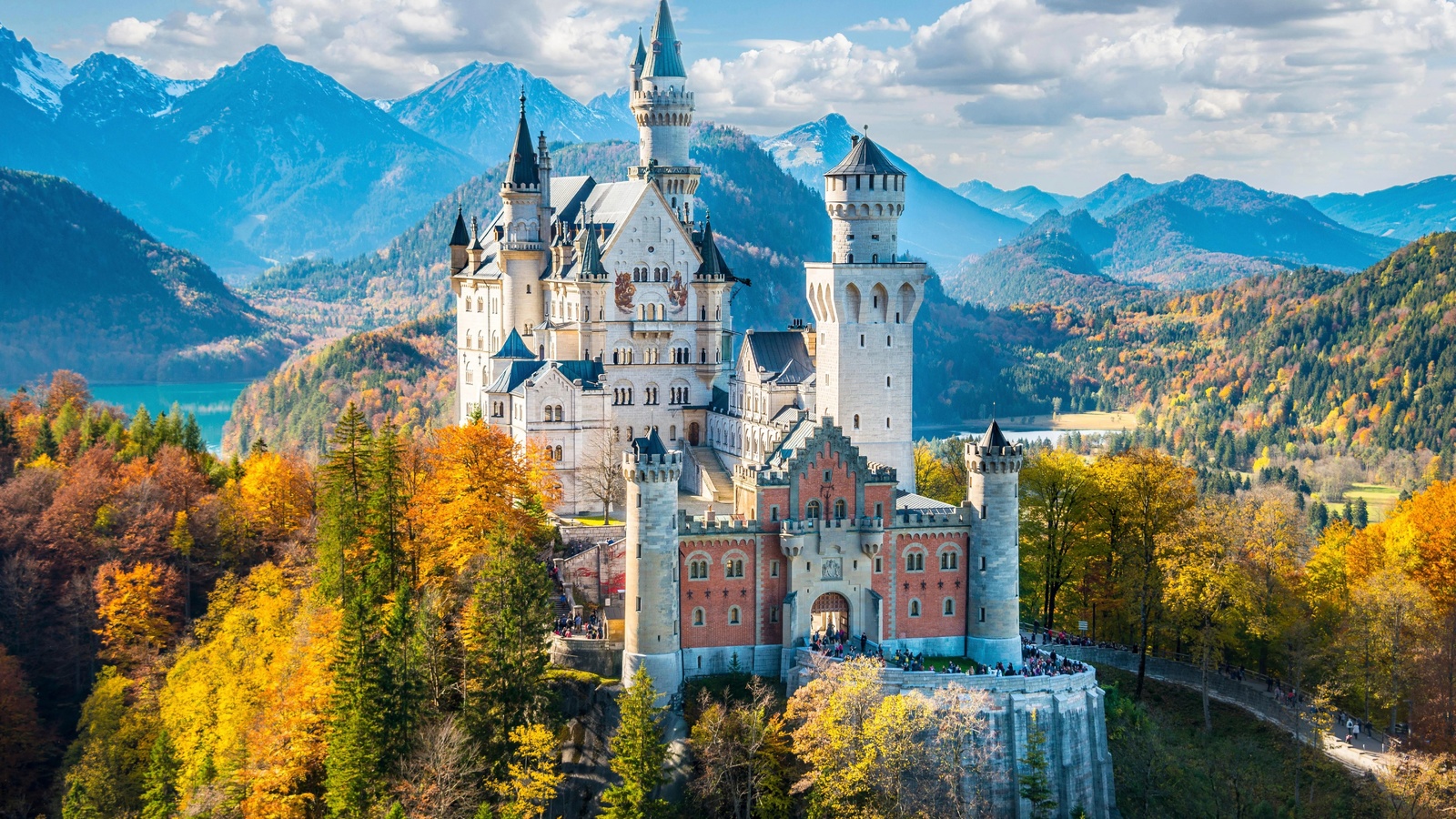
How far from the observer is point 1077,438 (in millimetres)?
195000

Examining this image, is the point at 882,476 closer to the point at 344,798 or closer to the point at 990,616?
the point at 990,616

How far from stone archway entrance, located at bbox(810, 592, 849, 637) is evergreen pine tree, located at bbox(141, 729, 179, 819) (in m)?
30.4

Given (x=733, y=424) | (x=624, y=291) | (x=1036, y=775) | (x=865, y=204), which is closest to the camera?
(x=1036, y=775)

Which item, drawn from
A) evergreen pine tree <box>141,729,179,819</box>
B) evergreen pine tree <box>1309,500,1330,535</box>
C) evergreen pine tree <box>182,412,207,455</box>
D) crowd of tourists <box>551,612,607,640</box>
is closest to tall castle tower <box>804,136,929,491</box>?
crowd of tourists <box>551,612,607,640</box>

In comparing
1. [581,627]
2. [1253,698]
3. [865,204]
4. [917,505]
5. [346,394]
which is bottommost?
[1253,698]

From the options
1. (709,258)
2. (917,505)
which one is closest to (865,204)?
(917,505)

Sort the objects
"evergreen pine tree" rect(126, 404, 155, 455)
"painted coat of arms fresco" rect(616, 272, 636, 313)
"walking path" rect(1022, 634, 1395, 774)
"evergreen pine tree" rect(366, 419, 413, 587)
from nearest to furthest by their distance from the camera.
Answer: "walking path" rect(1022, 634, 1395, 774) < "evergreen pine tree" rect(366, 419, 413, 587) < "painted coat of arms fresco" rect(616, 272, 636, 313) < "evergreen pine tree" rect(126, 404, 155, 455)

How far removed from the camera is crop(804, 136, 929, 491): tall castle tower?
241ft

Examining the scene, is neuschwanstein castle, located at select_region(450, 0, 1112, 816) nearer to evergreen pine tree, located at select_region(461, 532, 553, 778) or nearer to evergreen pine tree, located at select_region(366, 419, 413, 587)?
evergreen pine tree, located at select_region(461, 532, 553, 778)

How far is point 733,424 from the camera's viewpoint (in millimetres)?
87688

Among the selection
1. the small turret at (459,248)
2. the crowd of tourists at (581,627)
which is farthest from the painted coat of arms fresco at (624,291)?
the crowd of tourists at (581,627)

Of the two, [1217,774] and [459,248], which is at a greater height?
[459,248]

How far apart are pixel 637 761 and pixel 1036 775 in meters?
16.4

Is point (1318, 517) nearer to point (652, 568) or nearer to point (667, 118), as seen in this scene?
point (667, 118)
